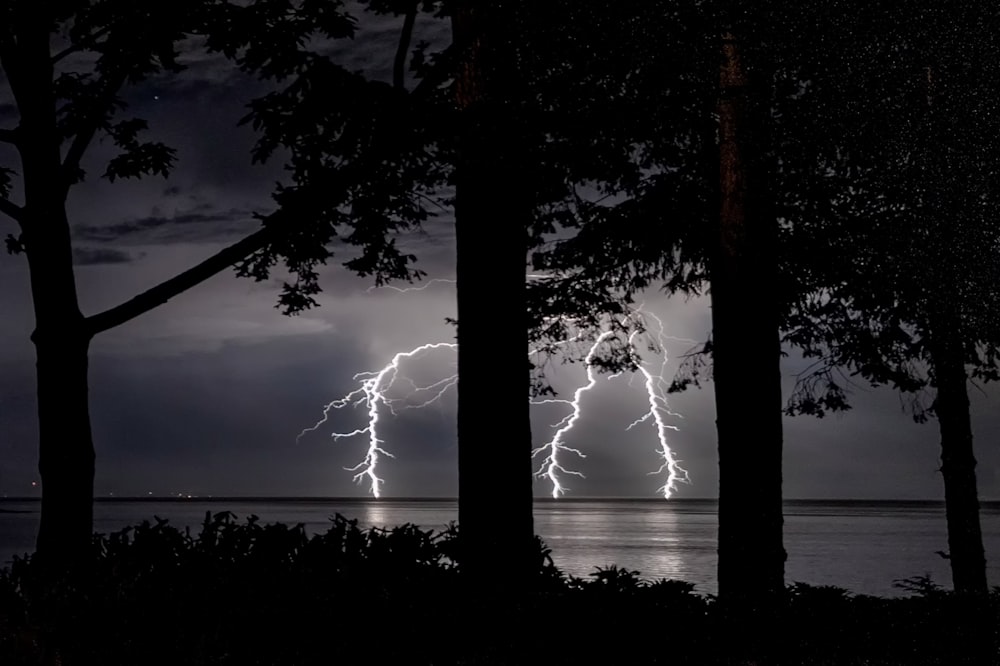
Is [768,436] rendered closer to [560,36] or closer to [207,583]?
[560,36]

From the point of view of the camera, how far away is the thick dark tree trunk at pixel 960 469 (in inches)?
586

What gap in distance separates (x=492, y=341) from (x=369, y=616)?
428 cm

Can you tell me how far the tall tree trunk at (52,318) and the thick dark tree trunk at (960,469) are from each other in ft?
36.3

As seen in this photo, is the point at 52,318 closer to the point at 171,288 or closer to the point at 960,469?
the point at 171,288

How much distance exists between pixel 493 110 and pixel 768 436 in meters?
4.16

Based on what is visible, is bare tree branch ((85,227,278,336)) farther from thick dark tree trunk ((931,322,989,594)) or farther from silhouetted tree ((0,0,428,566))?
thick dark tree trunk ((931,322,989,594))

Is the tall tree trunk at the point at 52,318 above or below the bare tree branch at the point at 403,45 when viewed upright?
Result: below

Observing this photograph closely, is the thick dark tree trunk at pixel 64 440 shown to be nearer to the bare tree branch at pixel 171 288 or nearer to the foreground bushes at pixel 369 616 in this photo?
the bare tree branch at pixel 171 288

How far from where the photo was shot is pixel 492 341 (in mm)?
9477

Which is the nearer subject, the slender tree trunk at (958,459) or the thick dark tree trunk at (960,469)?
the slender tree trunk at (958,459)

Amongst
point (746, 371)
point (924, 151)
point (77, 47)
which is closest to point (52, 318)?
point (77, 47)

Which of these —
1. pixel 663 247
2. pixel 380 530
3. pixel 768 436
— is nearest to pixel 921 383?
pixel 663 247

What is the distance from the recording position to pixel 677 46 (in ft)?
35.0

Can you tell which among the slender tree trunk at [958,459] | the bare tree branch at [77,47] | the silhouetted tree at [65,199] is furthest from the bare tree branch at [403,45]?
the slender tree trunk at [958,459]
